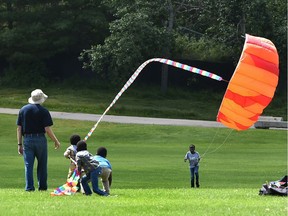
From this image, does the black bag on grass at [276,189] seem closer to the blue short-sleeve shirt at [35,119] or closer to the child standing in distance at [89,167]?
the child standing in distance at [89,167]

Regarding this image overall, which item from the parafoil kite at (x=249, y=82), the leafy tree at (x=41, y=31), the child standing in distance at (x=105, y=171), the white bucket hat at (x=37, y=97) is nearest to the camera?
the child standing in distance at (x=105, y=171)

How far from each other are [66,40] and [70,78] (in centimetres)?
357

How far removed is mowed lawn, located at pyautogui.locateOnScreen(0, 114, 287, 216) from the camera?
13953 millimetres

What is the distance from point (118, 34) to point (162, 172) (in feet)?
78.2

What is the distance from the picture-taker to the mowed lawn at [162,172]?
45.8 ft

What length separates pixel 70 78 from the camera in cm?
5759

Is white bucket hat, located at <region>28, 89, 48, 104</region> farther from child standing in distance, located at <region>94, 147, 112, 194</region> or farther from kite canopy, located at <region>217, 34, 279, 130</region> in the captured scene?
kite canopy, located at <region>217, 34, 279, 130</region>

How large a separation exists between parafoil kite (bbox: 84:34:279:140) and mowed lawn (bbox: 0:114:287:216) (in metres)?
1.74

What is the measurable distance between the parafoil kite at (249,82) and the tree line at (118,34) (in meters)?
30.7

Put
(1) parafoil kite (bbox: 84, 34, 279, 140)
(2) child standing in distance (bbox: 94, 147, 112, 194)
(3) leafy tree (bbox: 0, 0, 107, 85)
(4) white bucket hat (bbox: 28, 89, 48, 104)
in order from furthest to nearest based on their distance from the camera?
(3) leafy tree (bbox: 0, 0, 107, 85) < (1) parafoil kite (bbox: 84, 34, 279, 140) < (4) white bucket hat (bbox: 28, 89, 48, 104) < (2) child standing in distance (bbox: 94, 147, 112, 194)

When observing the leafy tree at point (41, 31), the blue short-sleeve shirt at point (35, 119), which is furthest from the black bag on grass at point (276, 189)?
the leafy tree at point (41, 31)

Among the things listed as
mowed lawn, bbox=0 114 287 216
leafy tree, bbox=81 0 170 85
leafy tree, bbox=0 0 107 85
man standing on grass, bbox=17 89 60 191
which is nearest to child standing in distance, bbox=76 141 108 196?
mowed lawn, bbox=0 114 287 216

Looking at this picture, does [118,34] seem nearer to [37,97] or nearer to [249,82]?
[249,82]

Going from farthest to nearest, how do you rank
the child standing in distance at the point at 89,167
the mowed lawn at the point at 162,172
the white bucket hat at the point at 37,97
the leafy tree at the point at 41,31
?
the leafy tree at the point at 41,31, the white bucket hat at the point at 37,97, the child standing in distance at the point at 89,167, the mowed lawn at the point at 162,172
